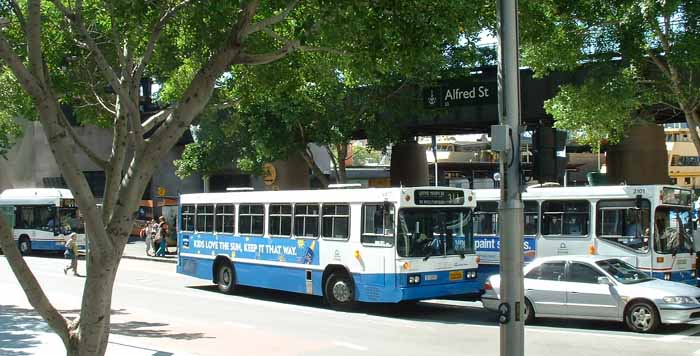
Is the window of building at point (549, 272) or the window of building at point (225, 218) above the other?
the window of building at point (225, 218)

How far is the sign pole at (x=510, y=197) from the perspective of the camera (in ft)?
26.1

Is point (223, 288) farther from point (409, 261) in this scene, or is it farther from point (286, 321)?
point (409, 261)

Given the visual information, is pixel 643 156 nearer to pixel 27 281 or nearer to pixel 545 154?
pixel 545 154

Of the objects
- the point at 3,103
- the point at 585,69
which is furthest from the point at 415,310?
the point at 3,103

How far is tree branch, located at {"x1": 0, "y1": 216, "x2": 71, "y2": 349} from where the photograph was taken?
559 centimetres

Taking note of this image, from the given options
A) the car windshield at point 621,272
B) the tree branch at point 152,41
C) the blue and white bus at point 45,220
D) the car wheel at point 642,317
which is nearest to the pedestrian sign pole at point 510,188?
the tree branch at point 152,41

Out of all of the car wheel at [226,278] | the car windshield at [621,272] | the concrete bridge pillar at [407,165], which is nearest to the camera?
the car windshield at [621,272]

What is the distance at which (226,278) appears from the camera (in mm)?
19438

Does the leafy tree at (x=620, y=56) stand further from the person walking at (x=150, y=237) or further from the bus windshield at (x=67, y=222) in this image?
the bus windshield at (x=67, y=222)

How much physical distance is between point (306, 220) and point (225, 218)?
3.19m

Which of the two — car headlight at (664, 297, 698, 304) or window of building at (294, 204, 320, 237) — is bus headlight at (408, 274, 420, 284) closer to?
window of building at (294, 204, 320, 237)

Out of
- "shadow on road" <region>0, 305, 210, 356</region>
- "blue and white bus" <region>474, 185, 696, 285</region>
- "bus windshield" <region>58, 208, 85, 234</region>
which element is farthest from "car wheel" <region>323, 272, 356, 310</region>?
"bus windshield" <region>58, 208, 85, 234</region>

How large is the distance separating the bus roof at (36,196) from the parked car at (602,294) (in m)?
25.0

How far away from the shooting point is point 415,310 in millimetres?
16812
